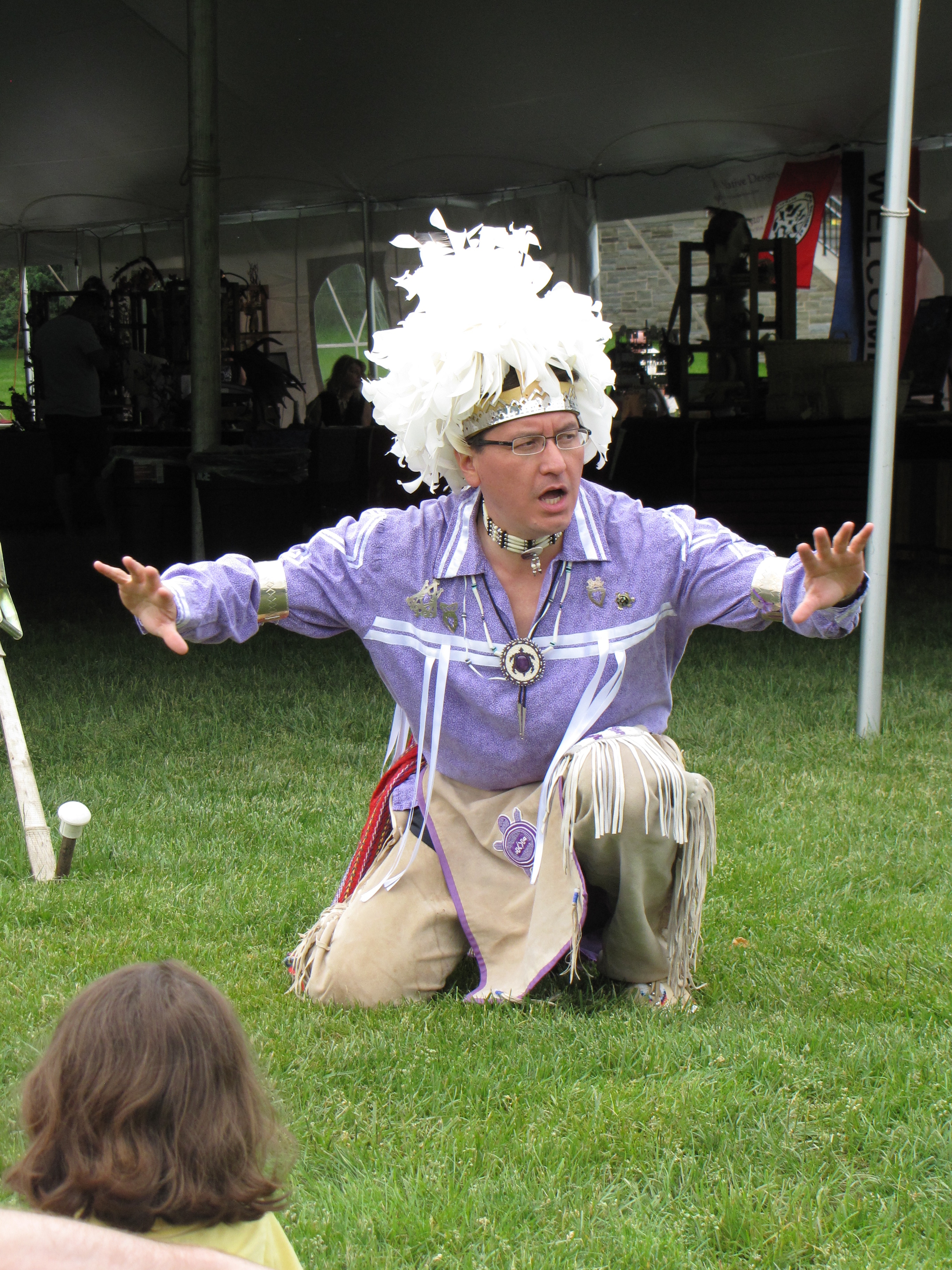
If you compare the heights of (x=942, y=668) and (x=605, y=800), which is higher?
(x=605, y=800)

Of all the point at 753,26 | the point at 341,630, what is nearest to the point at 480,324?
the point at 341,630

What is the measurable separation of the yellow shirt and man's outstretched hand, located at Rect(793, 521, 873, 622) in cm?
143

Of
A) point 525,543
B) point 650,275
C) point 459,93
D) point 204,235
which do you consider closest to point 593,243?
point 650,275

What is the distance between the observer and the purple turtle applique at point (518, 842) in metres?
2.68

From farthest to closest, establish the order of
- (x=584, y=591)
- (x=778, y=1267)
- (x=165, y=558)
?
1. (x=165, y=558)
2. (x=584, y=591)
3. (x=778, y=1267)

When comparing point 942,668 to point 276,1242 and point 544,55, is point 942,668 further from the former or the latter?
point 544,55

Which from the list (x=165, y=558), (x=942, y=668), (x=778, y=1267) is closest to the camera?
(x=778, y=1267)

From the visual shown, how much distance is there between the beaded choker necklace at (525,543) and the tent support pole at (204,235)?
5.64 meters

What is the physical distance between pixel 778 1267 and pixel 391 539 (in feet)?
4.93

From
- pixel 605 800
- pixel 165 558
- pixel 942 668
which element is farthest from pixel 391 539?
pixel 165 558

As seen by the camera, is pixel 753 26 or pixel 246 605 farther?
pixel 753 26

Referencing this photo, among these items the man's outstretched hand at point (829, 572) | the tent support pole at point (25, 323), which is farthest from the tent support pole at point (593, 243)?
the man's outstretched hand at point (829, 572)

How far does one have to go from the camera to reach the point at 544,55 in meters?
10.8

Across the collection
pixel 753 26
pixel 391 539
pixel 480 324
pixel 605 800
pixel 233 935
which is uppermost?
pixel 753 26
